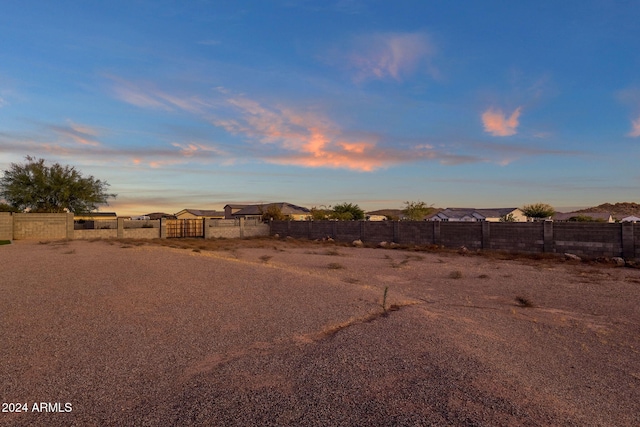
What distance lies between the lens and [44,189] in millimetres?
43438

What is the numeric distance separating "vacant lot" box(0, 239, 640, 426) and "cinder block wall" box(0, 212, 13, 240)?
2359 centimetres

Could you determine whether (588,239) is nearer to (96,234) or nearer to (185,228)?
(185,228)

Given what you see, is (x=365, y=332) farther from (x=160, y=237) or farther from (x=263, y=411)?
(x=160, y=237)

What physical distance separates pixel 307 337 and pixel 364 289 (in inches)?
222

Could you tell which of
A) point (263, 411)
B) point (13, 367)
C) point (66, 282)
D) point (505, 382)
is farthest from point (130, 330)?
point (505, 382)

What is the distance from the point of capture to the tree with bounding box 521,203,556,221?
7634 centimetres

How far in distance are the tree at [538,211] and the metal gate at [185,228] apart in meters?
59.9

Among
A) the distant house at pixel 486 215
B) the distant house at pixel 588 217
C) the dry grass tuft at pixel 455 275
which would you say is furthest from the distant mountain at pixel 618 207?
the dry grass tuft at pixel 455 275

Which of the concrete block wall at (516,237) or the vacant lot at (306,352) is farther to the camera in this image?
the concrete block wall at (516,237)

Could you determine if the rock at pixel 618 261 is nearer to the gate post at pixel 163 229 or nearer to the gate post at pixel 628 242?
the gate post at pixel 628 242

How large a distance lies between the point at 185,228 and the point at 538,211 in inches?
2477

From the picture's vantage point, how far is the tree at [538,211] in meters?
76.3

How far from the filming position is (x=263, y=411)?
5.04 meters

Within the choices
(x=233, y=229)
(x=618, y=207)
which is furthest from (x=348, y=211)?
(x=618, y=207)
